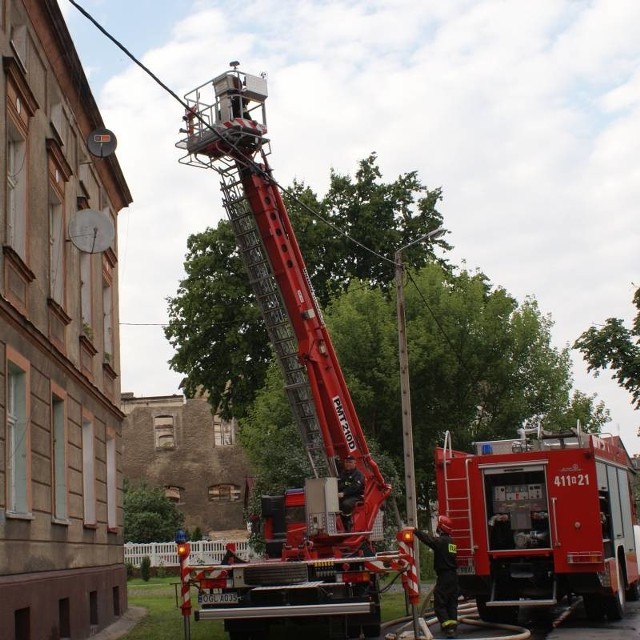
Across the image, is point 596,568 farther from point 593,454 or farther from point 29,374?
point 29,374

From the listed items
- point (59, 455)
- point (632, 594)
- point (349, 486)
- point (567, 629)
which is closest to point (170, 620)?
point (59, 455)

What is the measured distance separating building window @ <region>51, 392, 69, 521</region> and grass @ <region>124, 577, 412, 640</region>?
7.39ft

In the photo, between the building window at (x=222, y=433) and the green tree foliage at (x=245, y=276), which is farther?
the building window at (x=222, y=433)

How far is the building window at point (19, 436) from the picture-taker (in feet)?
40.8

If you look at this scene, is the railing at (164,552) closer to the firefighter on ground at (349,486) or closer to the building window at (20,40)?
the firefighter on ground at (349,486)

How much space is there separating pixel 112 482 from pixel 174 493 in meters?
29.4

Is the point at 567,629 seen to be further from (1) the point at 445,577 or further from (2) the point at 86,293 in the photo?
(2) the point at 86,293

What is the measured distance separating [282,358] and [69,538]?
13.2ft

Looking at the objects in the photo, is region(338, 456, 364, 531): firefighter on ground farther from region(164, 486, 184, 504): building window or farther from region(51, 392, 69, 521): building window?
region(164, 486, 184, 504): building window

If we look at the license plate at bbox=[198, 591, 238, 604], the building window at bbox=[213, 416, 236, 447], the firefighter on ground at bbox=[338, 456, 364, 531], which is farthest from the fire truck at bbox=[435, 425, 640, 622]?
the building window at bbox=[213, 416, 236, 447]

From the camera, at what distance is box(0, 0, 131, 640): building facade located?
12367 mm

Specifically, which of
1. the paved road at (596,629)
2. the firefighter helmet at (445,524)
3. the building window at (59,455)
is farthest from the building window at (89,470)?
the paved road at (596,629)

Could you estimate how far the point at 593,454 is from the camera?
1468cm

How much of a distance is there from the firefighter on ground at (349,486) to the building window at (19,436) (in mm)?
4426
